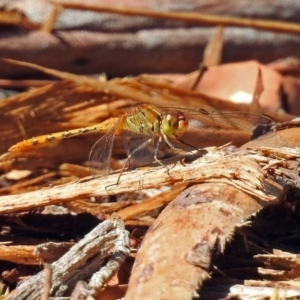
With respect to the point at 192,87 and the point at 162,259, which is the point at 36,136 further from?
the point at 162,259

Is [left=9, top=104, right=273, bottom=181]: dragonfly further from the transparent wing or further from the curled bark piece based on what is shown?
the curled bark piece

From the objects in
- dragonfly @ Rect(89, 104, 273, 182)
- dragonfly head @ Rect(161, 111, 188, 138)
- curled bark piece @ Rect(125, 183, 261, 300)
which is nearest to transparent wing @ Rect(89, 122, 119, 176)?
dragonfly @ Rect(89, 104, 273, 182)

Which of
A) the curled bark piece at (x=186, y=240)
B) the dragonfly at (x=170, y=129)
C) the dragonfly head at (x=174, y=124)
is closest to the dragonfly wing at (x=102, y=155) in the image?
the dragonfly at (x=170, y=129)

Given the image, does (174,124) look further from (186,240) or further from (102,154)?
(186,240)

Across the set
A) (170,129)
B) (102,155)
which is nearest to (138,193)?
(102,155)

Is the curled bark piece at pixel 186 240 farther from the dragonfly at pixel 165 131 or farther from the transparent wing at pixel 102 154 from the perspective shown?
the dragonfly at pixel 165 131

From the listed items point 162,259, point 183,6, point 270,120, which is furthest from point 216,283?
point 183,6

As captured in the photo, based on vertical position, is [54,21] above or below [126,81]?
above
